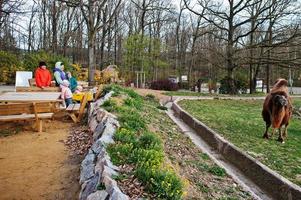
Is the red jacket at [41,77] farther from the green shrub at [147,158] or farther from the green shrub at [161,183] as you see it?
the green shrub at [161,183]

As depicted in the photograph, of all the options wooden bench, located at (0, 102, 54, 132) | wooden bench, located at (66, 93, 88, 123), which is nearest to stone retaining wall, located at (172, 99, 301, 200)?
wooden bench, located at (66, 93, 88, 123)

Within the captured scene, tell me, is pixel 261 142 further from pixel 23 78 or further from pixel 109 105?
pixel 23 78

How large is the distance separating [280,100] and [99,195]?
25.8ft

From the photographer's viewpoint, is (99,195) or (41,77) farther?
(41,77)

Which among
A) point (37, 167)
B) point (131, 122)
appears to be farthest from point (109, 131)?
point (37, 167)

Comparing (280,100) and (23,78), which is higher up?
(23,78)

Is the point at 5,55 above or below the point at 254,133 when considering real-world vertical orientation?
above

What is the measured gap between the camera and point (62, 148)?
7906 millimetres

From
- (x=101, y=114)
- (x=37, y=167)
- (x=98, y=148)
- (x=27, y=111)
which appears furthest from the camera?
(x=27, y=111)

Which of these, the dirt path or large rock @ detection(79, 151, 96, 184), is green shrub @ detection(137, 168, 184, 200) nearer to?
large rock @ detection(79, 151, 96, 184)

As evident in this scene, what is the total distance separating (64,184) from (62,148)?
7.30 feet

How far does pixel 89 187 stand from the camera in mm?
4938

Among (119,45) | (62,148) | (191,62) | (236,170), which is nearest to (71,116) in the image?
(62,148)

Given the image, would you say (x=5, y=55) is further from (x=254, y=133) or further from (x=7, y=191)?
(x=7, y=191)
